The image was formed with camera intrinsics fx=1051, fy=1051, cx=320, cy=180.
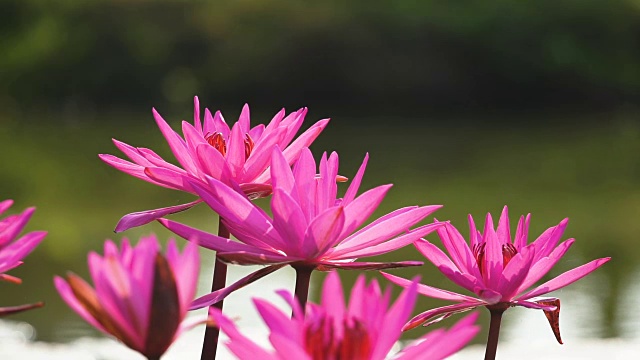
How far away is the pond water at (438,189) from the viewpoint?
338cm

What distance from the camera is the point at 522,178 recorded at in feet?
22.7

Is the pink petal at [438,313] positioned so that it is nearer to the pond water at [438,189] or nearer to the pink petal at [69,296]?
the pink petal at [69,296]

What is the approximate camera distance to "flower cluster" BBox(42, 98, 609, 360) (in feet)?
1.02

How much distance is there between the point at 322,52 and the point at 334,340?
12343 mm

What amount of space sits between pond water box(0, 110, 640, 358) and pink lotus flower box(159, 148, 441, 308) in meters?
2.24

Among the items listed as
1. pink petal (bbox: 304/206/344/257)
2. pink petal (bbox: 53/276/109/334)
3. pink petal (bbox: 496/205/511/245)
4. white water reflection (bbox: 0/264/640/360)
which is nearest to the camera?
pink petal (bbox: 53/276/109/334)

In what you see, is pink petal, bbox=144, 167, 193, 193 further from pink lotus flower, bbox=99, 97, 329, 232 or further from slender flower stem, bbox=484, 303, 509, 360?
slender flower stem, bbox=484, 303, 509, 360

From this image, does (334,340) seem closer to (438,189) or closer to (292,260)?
(292,260)

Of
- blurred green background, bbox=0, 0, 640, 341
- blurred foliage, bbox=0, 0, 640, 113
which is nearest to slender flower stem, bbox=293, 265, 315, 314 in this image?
blurred green background, bbox=0, 0, 640, 341

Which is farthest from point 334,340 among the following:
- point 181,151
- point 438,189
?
point 438,189

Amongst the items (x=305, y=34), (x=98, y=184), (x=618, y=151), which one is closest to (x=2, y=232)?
(x=98, y=184)

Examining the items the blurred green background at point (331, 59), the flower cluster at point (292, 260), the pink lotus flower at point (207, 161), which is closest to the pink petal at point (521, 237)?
the flower cluster at point (292, 260)

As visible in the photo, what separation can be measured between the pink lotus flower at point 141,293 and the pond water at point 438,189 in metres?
2.37

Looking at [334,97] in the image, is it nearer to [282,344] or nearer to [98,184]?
[98,184]
